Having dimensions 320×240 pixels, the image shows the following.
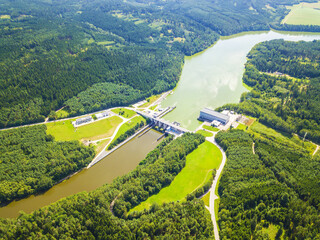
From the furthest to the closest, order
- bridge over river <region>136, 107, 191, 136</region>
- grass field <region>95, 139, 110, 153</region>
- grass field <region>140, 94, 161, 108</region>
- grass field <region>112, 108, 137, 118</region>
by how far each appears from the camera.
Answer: grass field <region>140, 94, 161, 108</region>, grass field <region>112, 108, 137, 118</region>, bridge over river <region>136, 107, 191, 136</region>, grass field <region>95, 139, 110, 153</region>

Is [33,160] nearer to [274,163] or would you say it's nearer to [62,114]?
[62,114]

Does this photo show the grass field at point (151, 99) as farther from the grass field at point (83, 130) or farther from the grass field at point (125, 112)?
the grass field at point (83, 130)

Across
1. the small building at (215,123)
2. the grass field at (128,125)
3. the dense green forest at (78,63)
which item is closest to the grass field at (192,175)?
the small building at (215,123)

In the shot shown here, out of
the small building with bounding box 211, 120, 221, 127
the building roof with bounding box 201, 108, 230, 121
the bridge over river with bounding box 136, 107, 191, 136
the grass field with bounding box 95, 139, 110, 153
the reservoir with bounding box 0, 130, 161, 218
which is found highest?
the building roof with bounding box 201, 108, 230, 121

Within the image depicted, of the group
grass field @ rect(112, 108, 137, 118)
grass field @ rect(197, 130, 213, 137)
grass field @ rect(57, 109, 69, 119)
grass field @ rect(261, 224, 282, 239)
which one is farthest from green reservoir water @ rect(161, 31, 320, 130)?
grass field @ rect(261, 224, 282, 239)

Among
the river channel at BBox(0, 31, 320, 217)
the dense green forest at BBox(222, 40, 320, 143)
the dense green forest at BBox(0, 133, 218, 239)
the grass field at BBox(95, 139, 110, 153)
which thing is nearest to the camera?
the dense green forest at BBox(0, 133, 218, 239)

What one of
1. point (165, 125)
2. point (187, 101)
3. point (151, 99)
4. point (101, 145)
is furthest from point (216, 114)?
point (101, 145)

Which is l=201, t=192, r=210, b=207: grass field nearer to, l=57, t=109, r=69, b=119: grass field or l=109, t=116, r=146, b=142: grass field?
l=109, t=116, r=146, b=142: grass field
